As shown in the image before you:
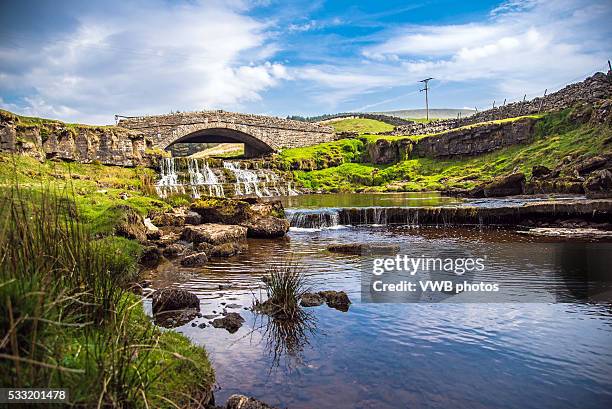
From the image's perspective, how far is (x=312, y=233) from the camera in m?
20.3

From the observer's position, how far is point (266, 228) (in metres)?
18.7

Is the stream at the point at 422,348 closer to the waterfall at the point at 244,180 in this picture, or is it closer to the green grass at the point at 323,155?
the waterfall at the point at 244,180

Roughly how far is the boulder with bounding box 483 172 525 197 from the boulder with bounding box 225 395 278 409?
2907cm

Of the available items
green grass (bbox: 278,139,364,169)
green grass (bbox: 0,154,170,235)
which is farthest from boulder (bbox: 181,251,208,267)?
green grass (bbox: 278,139,364,169)

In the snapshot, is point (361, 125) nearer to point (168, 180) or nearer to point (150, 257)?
point (168, 180)

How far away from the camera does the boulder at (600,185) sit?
865 inches

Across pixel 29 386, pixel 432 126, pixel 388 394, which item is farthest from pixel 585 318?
pixel 432 126

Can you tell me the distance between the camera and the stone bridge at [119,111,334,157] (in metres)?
52.1

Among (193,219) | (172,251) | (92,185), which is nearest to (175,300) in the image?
(172,251)

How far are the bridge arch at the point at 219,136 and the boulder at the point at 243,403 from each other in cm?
5064

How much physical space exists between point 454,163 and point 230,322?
51.5 meters

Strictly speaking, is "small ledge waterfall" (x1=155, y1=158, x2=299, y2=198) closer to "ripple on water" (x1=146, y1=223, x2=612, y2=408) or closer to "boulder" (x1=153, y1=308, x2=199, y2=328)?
"boulder" (x1=153, y1=308, x2=199, y2=328)

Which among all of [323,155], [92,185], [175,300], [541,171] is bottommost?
[175,300]

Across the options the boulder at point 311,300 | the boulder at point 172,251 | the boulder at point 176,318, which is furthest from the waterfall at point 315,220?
the boulder at point 176,318
